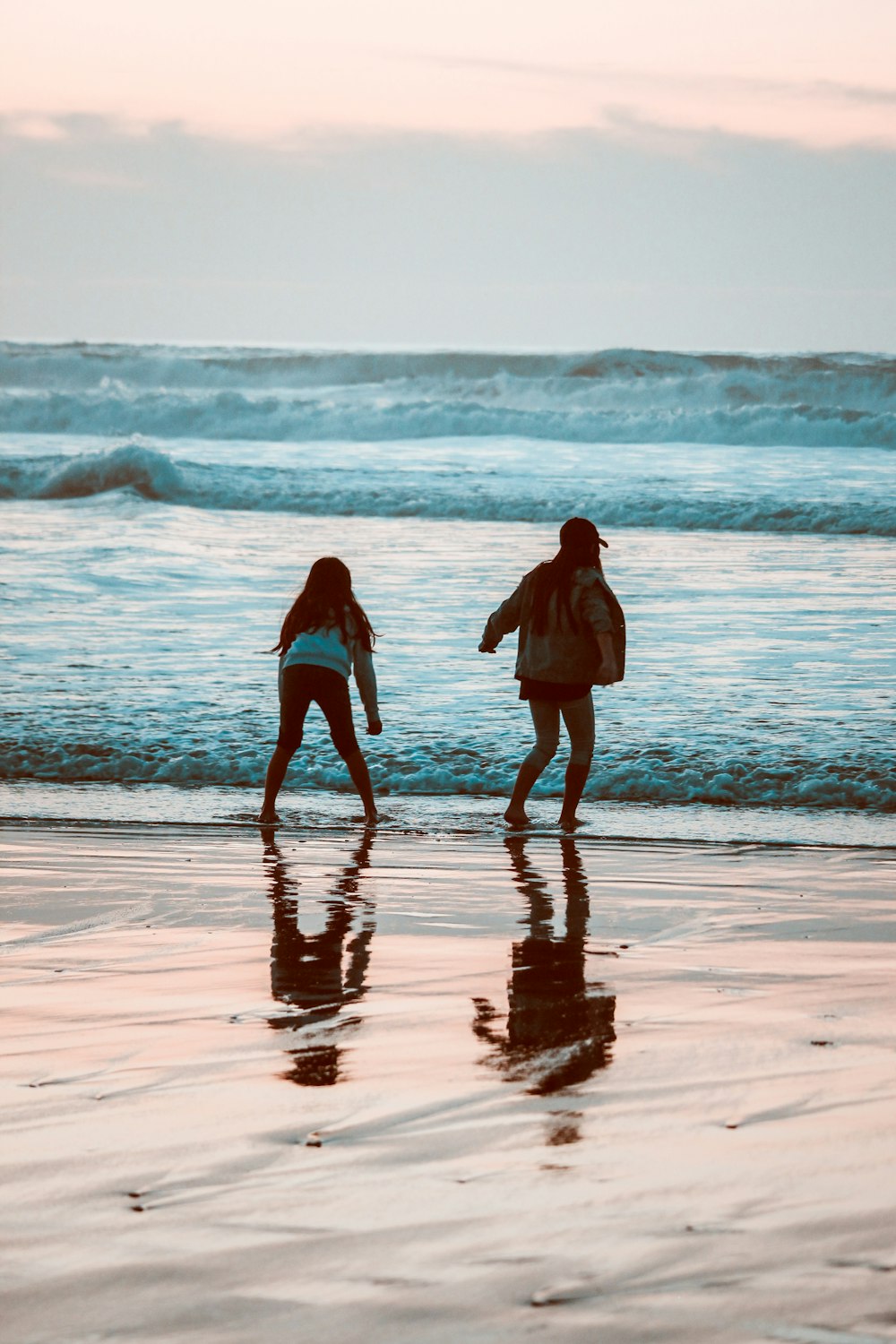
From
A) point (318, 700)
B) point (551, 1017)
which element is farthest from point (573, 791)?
point (551, 1017)

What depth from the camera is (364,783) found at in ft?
25.7

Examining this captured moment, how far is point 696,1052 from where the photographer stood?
3893 millimetres

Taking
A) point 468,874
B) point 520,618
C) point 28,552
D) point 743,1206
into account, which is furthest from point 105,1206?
point 28,552

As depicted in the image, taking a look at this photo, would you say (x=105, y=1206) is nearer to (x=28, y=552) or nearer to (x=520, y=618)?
(x=520, y=618)

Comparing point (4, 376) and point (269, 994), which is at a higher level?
point (4, 376)

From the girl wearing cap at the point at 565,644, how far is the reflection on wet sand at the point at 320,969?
4.88ft

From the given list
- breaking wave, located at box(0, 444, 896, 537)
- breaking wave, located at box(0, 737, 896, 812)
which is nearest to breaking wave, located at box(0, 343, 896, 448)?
breaking wave, located at box(0, 444, 896, 537)

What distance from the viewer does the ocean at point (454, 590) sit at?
8.73 metres

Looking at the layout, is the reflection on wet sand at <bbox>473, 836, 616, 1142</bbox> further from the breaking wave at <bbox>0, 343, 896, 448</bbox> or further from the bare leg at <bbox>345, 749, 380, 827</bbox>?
the breaking wave at <bbox>0, 343, 896, 448</bbox>

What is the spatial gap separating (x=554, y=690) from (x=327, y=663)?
1.15 meters

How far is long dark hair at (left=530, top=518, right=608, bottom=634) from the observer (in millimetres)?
7652

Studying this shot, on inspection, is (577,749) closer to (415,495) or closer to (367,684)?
(367,684)

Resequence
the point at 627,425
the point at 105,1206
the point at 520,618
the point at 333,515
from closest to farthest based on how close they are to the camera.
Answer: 1. the point at 105,1206
2. the point at 520,618
3. the point at 333,515
4. the point at 627,425

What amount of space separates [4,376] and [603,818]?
46.2 meters
